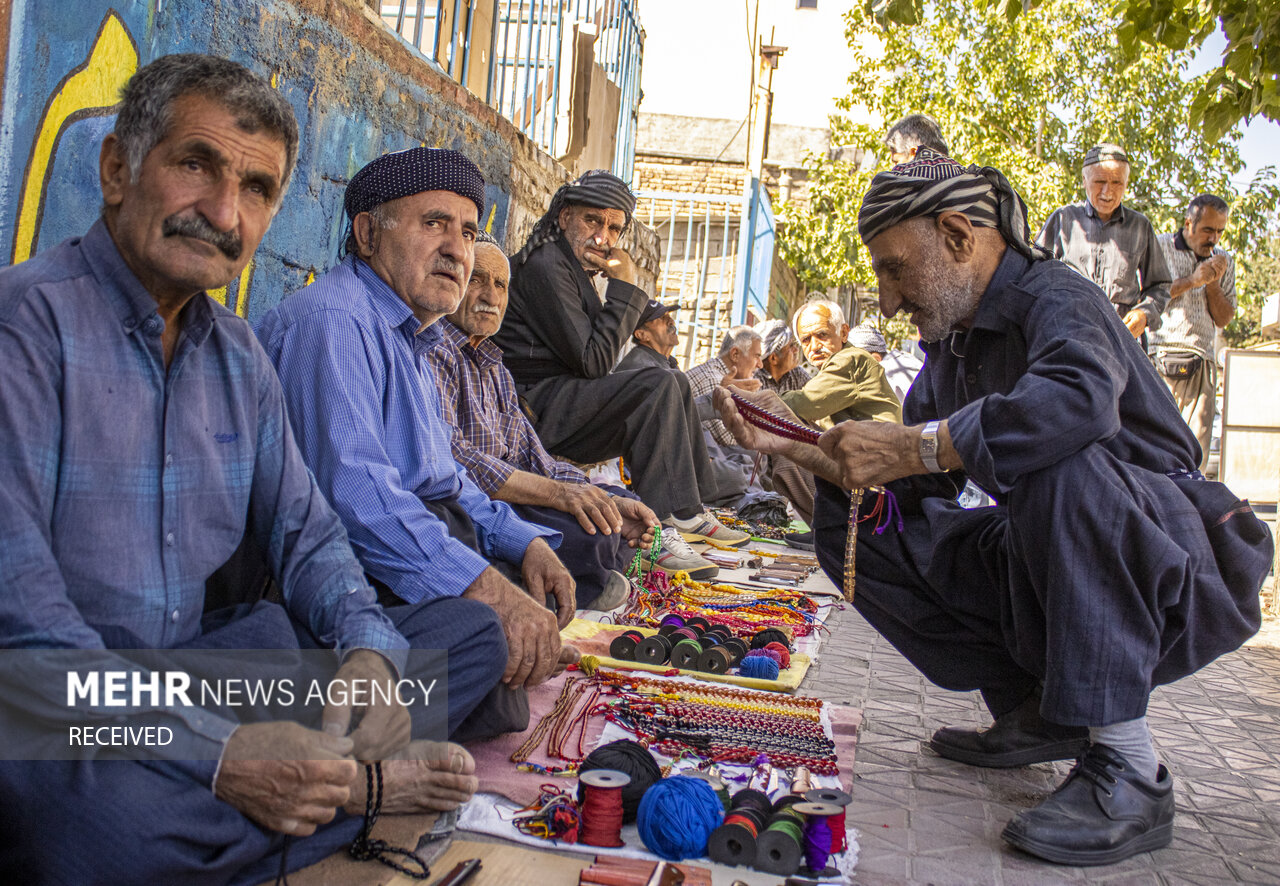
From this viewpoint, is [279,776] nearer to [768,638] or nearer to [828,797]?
[828,797]

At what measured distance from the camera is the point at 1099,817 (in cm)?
239

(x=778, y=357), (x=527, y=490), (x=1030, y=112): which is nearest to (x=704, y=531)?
(x=778, y=357)

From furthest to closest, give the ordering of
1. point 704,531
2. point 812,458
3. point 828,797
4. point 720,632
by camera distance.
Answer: point 704,531 < point 720,632 < point 812,458 < point 828,797

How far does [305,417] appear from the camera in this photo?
244cm

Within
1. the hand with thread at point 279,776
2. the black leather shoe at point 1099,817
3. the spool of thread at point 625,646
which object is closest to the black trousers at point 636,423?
the spool of thread at point 625,646

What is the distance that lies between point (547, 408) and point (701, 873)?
2.83 meters

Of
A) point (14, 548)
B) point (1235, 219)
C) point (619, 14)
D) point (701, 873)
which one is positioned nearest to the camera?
point (14, 548)

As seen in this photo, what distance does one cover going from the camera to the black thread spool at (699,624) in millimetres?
3951

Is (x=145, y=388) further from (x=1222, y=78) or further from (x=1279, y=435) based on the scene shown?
(x=1279, y=435)

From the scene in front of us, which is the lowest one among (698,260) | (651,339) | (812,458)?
(812,458)

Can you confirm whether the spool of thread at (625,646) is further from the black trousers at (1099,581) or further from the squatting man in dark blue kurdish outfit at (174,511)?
the squatting man in dark blue kurdish outfit at (174,511)

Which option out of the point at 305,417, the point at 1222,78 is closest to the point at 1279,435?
the point at 1222,78

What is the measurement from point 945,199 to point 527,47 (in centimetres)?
406

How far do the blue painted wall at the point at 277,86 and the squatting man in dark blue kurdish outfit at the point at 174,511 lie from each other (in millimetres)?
650
